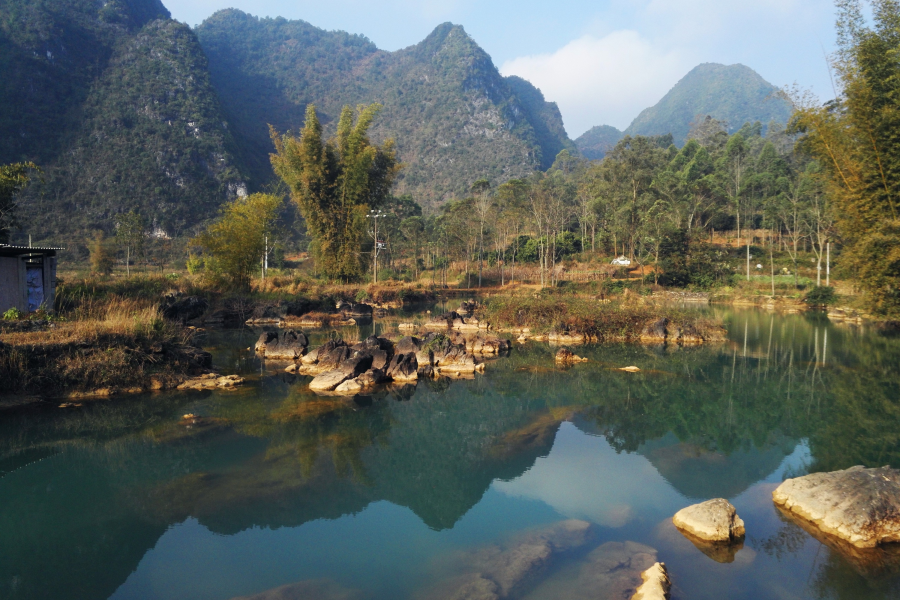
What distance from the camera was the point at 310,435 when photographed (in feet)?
28.2

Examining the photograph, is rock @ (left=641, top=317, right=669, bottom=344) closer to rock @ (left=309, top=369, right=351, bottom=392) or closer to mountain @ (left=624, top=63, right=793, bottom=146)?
rock @ (left=309, top=369, right=351, bottom=392)

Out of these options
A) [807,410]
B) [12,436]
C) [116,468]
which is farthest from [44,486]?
[807,410]

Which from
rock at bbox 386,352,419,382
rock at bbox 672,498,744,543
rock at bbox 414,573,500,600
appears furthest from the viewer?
rock at bbox 386,352,419,382

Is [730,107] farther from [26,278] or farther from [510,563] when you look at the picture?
[510,563]

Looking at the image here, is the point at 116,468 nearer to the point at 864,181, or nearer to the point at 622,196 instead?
the point at 864,181

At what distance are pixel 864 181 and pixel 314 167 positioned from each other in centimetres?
2439

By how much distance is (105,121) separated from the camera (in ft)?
192

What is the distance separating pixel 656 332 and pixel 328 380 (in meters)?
11.2

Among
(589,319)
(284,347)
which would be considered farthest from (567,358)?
(284,347)

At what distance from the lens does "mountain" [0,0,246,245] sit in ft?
167

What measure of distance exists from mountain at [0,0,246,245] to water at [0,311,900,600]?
48.2 m

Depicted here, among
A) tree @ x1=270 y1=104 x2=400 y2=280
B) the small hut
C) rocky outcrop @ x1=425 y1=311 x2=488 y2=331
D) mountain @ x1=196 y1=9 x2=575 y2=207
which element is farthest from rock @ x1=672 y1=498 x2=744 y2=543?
mountain @ x1=196 y1=9 x2=575 y2=207

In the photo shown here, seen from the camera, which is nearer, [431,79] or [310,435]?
[310,435]

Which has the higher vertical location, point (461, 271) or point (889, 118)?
point (889, 118)
